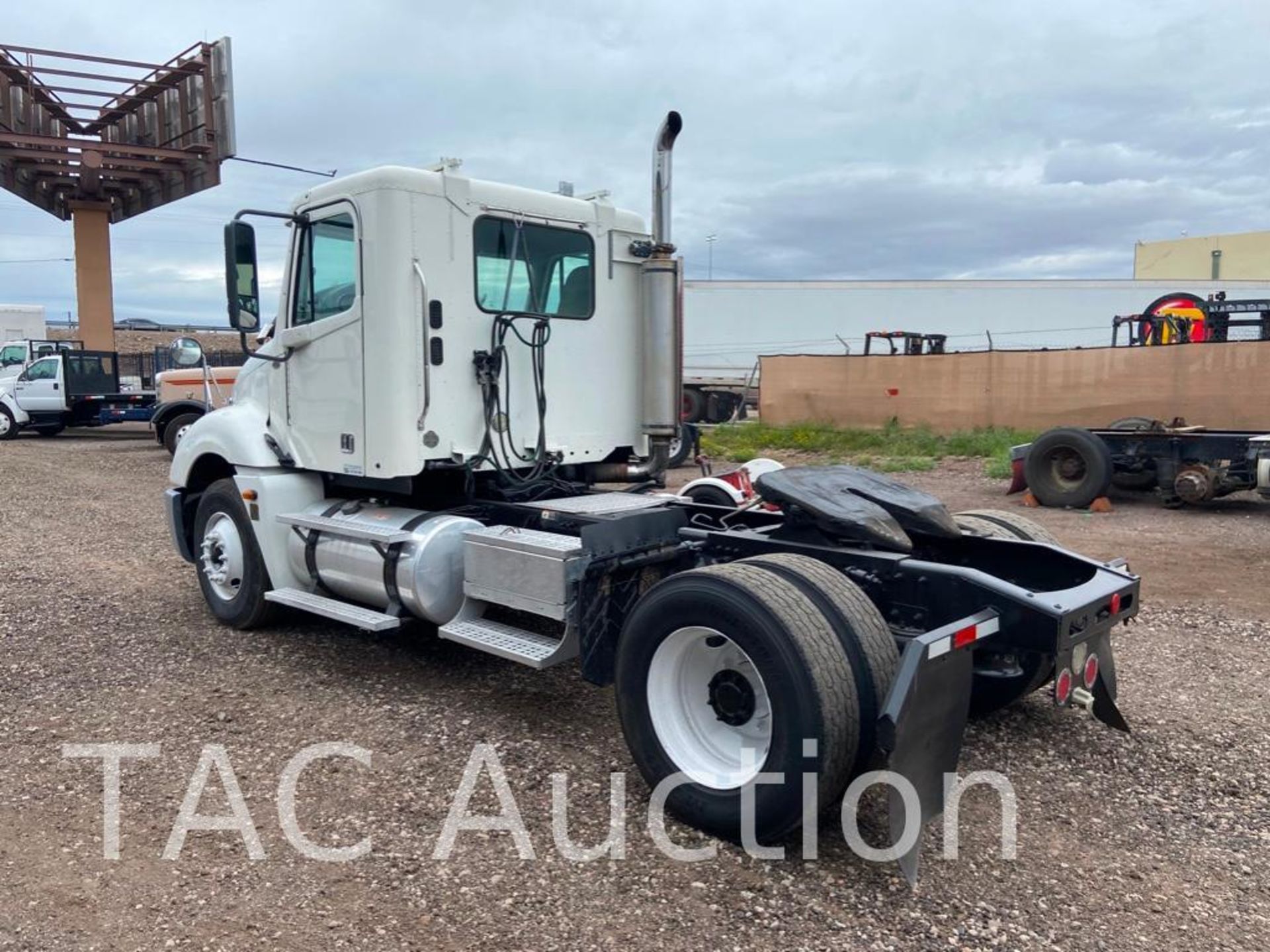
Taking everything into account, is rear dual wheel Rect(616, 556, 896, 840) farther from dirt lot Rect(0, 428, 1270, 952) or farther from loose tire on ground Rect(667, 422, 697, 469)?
loose tire on ground Rect(667, 422, 697, 469)

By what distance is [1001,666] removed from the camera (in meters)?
4.11

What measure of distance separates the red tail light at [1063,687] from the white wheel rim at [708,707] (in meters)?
1.09

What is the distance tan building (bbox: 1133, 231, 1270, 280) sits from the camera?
5000 cm

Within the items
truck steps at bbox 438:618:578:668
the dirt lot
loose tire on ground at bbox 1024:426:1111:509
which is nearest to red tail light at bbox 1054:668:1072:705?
the dirt lot

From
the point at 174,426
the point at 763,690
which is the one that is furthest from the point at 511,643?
the point at 174,426

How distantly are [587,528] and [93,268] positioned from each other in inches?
1126

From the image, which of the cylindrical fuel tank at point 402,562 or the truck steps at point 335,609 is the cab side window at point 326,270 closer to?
the cylindrical fuel tank at point 402,562

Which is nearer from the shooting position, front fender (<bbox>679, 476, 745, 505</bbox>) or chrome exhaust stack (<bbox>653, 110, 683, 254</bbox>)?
chrome exhaust stack (<bbox>653, 110, 683, 254</bbox>)

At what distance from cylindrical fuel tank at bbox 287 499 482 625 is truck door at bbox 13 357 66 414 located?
68.2 ft

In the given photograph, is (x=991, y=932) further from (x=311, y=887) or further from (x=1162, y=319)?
(x=1162, y=319)

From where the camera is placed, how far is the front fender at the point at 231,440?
20.4ft

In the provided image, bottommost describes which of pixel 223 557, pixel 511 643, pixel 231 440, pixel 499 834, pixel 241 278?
pixel 499 834

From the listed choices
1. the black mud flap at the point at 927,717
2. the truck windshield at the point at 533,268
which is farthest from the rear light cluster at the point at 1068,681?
the truck windshield at the point at 533,268

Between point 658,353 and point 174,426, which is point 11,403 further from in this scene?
point 658,353
